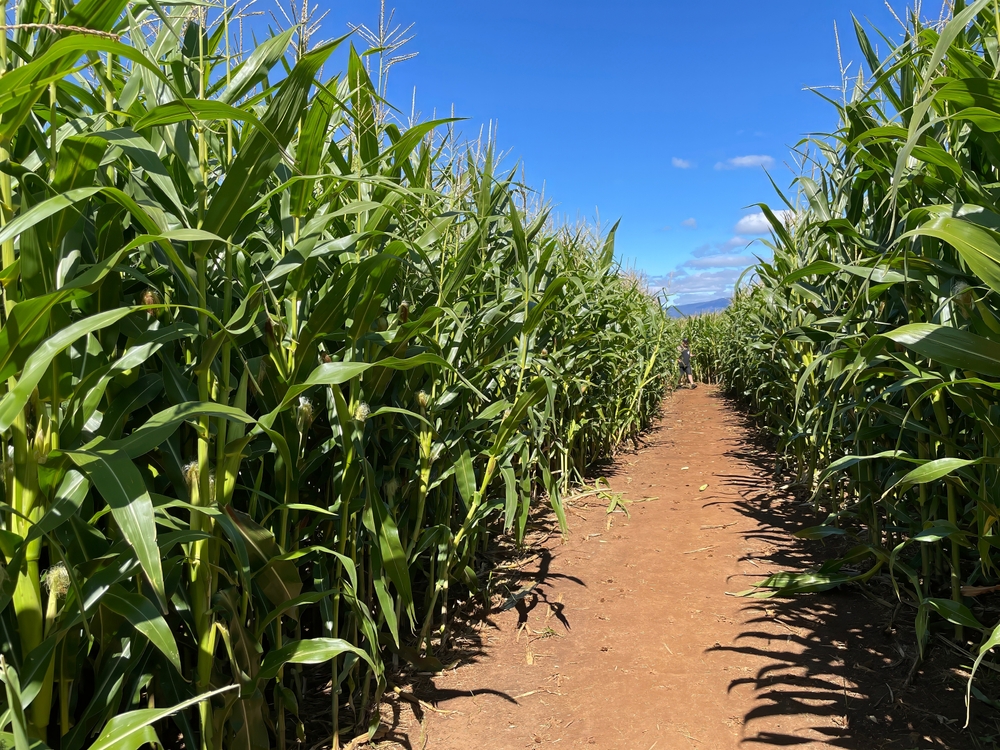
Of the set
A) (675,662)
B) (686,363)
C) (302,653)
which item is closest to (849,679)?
(675,662)

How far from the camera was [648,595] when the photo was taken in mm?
2713

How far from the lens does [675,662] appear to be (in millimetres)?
2162

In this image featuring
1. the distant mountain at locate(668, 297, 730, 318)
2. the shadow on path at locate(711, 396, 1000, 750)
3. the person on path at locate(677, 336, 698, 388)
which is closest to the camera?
the shadow on path at locate(711, 396, 1000, 750)

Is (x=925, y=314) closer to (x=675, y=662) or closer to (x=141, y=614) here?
(x=675, y=662)

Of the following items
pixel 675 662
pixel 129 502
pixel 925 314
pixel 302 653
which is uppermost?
pixel 925 314

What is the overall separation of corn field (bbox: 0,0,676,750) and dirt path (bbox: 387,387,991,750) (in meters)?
0.37

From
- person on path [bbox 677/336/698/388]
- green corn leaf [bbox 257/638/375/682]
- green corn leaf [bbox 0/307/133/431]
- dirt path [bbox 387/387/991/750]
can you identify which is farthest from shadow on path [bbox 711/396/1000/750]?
person on path [bbox 677/336/698/388]

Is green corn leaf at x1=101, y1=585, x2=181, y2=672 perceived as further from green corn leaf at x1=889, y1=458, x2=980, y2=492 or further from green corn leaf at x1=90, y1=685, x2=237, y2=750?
green corn leaf at x1=889, y1=458, x2=980, y2=492

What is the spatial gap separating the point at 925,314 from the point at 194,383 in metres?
1.94

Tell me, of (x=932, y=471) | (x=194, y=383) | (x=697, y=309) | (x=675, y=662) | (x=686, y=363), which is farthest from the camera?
(x=697, y=309)

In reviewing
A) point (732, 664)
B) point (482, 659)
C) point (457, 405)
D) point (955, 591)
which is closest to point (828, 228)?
point (955, 591)

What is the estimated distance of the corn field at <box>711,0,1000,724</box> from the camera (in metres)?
1.20

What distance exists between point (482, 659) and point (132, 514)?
1.70 m

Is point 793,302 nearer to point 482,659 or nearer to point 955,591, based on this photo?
point 955,591
